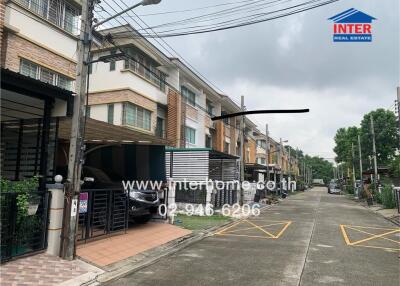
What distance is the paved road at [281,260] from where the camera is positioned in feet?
25.1

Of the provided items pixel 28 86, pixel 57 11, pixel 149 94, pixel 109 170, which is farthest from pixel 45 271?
pixel 149 94

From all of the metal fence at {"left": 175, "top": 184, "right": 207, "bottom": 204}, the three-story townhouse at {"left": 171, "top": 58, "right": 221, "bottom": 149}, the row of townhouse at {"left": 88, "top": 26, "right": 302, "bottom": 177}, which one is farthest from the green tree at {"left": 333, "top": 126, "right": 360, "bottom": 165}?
the metal fence at {"left": 175, "top": 184, "right": 207, "bottom": 204}

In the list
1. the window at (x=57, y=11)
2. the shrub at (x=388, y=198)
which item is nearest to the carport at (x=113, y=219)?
the window at (x=57, y=11)

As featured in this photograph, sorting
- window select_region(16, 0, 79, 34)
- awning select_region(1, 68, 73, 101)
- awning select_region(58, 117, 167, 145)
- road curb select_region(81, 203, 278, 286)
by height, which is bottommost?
road curb select_region(81, 203, 278, 286)

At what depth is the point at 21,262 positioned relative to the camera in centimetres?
771

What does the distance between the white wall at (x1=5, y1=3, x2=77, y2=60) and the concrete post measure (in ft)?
26.2

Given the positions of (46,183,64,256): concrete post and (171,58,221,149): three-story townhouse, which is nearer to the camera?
(46,183,64,256): concrete post

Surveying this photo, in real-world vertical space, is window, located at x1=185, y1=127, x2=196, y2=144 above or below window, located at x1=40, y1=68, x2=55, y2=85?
below

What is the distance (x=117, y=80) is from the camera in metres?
22.5

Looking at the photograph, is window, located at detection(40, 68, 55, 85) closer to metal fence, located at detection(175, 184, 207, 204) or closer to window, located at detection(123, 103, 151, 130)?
window, located at detection(123, 103, 151, 130)

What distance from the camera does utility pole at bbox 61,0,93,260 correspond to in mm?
8680

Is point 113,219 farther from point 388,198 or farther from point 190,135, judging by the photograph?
point 388,198

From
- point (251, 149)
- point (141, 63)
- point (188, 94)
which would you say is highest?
point (188, 94)

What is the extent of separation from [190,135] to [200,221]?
13.4 meters
